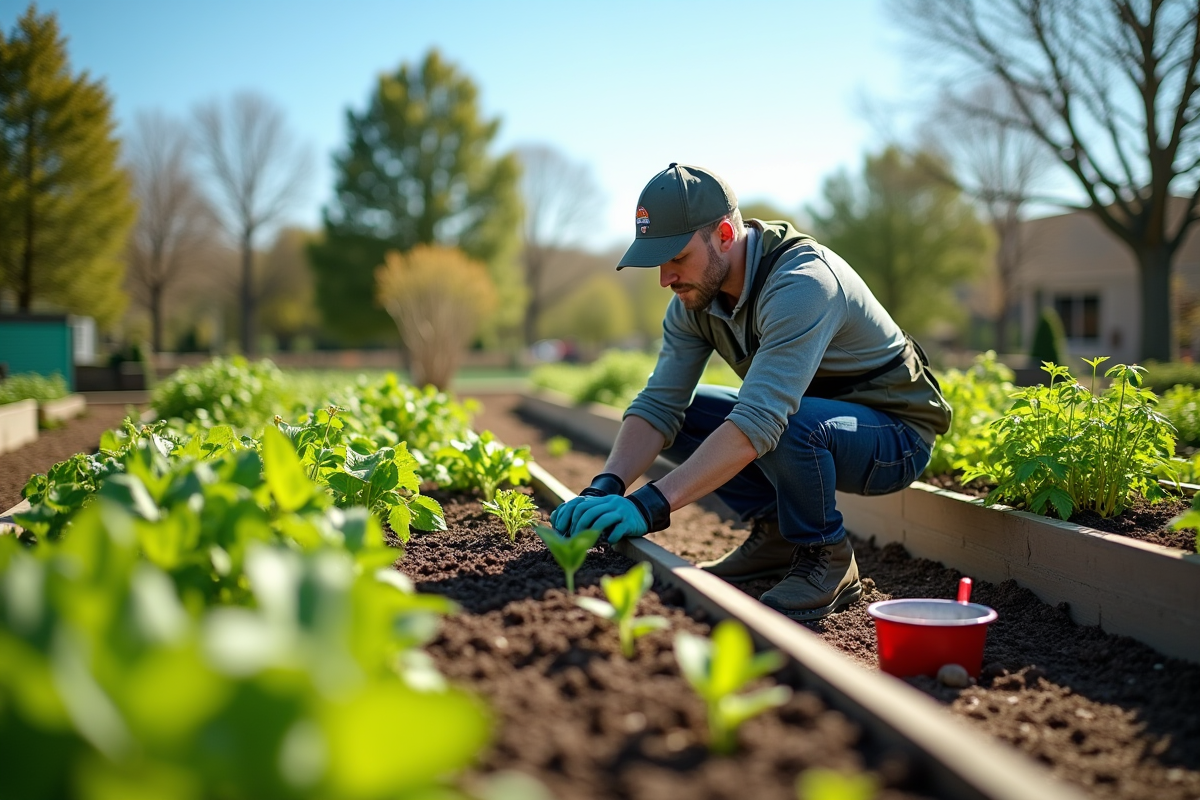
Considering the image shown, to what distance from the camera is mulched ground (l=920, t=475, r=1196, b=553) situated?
250 cm

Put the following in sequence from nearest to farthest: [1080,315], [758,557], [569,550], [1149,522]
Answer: [569,550], [1149,522], [758,557], [1080,315]

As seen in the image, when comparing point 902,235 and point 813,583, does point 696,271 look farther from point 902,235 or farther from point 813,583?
point 902,235

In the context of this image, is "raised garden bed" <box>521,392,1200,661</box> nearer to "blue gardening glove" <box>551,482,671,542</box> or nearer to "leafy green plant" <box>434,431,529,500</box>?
"blue gardening glove" <box>551,482,671,542</box>

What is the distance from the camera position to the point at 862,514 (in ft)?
13.4

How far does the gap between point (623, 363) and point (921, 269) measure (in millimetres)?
18654

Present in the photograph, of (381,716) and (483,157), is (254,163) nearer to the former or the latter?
(483,157)

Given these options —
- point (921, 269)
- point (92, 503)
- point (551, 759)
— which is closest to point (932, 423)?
point (551, 759)

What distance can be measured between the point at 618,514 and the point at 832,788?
61.1 inches

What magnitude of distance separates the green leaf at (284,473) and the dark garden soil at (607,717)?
0.39m

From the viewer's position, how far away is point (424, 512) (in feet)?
9.01

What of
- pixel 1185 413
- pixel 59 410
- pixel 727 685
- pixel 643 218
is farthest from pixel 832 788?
pixel 59 410

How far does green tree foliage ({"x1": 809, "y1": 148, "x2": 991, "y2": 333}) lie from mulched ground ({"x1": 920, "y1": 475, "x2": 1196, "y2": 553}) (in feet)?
76.9

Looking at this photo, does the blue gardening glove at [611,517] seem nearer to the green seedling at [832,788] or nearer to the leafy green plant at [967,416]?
the green seedling at [832,788]

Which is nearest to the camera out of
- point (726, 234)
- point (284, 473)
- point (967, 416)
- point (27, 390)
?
point (284, 473)
